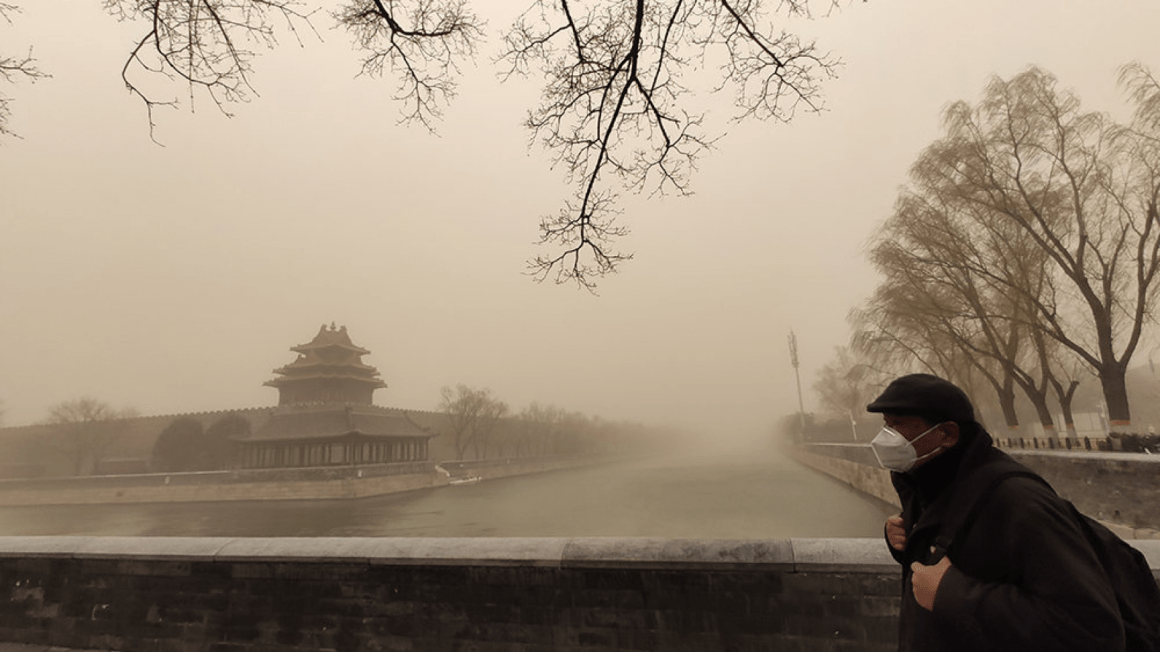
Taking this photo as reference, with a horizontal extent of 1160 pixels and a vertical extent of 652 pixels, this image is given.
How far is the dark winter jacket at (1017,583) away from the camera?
102cm

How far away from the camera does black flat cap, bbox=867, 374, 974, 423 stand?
4.42 ft

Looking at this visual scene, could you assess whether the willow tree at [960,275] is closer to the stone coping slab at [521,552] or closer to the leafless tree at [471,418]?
the stone coping slab at [521,552]

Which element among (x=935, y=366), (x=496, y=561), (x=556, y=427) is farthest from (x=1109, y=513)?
(x=556, y=427)

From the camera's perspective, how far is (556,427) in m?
71.6

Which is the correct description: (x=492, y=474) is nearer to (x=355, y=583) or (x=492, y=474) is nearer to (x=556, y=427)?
(x=556, y=427)

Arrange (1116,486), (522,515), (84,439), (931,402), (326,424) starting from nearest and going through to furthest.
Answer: (931,402) → (1116,486) → (522,515) → (326,424) → (84,439)

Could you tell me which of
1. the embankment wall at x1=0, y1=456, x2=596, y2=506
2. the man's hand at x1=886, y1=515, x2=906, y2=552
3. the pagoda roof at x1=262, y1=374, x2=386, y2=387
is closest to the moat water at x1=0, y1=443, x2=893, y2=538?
the embankment wall at x1=0, y1=456, x2=596, y2=506

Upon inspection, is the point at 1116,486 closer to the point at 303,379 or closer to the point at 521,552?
the point at 521,552

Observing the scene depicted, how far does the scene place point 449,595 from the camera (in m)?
3.12

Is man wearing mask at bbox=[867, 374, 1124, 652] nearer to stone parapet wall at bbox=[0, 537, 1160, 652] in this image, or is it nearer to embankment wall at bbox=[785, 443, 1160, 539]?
stone parapet wall at bbox=[0, 537, 1160, 652]

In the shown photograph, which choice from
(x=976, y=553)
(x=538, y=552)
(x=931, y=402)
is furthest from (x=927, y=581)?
(x=538, y=552)

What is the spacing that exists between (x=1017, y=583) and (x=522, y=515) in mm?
25753

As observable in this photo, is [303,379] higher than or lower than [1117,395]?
higher

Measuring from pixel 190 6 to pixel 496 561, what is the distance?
150 inches
